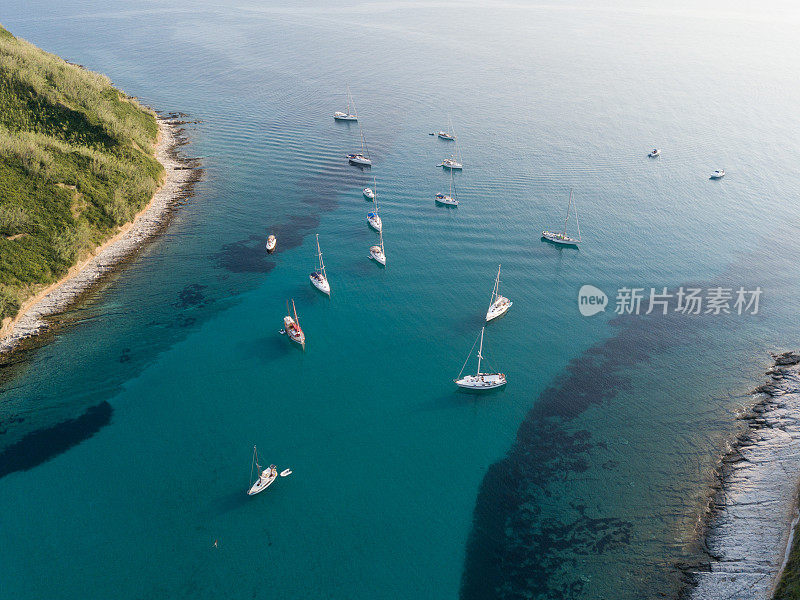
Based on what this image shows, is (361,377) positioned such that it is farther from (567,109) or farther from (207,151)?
(567,109)

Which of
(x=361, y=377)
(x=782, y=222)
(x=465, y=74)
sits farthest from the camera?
(x=465, y=74)

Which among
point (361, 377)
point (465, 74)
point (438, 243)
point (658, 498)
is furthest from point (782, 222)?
point (465, 74)

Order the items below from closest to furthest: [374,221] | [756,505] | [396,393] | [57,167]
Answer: [756,505]
[396,393]
[57,167]
[374,221]

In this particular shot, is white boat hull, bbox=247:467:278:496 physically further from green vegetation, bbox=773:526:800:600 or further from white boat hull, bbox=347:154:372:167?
white boat hull, bbox=347:154:372:167

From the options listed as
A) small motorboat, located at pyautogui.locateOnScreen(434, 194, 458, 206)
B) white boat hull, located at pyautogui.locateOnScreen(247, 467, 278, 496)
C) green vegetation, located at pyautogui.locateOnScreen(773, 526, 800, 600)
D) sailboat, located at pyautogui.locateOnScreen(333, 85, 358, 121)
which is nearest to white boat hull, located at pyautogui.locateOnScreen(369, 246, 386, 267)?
small motorboat, located at pyautogui.locateOnScreen(434, 194, 458, 206)

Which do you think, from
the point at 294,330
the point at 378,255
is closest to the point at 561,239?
the point at 378,255

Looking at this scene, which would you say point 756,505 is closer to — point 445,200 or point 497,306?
point 497,306
